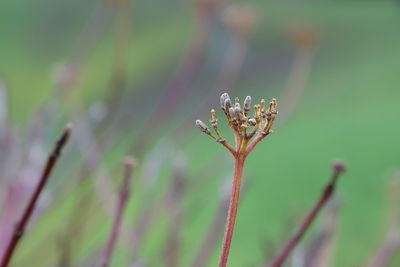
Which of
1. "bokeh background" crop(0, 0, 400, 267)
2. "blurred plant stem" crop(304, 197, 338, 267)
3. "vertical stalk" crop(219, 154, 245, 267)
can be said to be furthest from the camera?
"bokeh background" crop(0, 0, 400, 267)

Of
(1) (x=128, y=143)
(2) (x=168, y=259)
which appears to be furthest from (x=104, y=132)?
(1) (x=128, y=143)

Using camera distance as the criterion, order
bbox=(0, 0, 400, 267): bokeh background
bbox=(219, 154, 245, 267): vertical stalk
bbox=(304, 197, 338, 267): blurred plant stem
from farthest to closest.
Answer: bbox=(0, 0, 400, 267): bokeh background, bbox=(304, 197, 338, 267): blurred plant stem, bbox=(219, 154, 245, 267): vertical stalk

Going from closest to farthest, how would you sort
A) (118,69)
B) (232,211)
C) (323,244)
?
1. (232,211)
2. (323,244)
3. (118,69)

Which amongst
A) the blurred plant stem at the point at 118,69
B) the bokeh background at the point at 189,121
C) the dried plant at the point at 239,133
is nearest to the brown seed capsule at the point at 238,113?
the dried plant at the point at 239,133

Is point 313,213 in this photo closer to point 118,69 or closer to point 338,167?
point 338,167

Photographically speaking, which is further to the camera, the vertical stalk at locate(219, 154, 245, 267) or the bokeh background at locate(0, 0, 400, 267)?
the bokeh background at locate(0, 0, 400, 267)

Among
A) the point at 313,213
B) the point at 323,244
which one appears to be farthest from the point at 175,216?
the point at 313,213

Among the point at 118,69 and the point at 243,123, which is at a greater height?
the point at 118,69

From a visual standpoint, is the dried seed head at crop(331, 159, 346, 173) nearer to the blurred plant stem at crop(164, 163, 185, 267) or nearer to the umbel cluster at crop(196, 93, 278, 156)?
the umbel cluster at crop(196, 93, 278, 156)

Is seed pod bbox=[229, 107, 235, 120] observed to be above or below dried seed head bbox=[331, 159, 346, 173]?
below

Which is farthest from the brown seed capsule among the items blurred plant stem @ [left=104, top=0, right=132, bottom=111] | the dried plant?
blurred plant stem @ [left=104, top=0, right=132, bottom=111]
